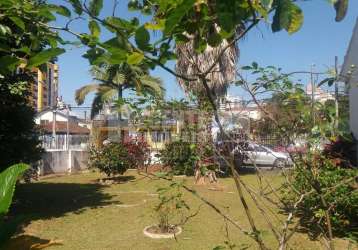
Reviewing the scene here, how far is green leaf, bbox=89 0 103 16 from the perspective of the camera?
1251 millimetres

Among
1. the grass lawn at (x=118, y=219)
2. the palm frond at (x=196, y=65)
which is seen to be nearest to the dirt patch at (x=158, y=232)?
the grass lawn at (x=118, y=219)

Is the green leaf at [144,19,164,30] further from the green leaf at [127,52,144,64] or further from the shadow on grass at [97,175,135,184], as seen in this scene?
the shadow on grass at [97,175,135,184]

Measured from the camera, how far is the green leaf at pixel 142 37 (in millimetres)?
1063

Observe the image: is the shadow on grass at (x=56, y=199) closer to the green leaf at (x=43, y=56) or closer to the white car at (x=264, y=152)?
the white car at (x=264, y=152)

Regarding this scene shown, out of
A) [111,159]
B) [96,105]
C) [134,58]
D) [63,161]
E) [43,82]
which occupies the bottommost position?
[63,161]

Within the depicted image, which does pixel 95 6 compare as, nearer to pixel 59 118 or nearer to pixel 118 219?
pixel 118 219

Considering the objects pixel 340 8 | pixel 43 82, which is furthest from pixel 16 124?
pixel 340 8

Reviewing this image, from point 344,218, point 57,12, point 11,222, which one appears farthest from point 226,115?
point 344,218

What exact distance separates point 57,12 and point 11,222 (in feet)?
2.33

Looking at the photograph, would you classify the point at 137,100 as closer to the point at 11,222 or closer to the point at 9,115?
the point at 11,222

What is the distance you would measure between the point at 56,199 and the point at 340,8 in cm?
1100

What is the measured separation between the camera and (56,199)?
11.1 m

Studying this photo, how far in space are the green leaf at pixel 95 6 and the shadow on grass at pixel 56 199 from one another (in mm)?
7268

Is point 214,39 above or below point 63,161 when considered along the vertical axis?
above
